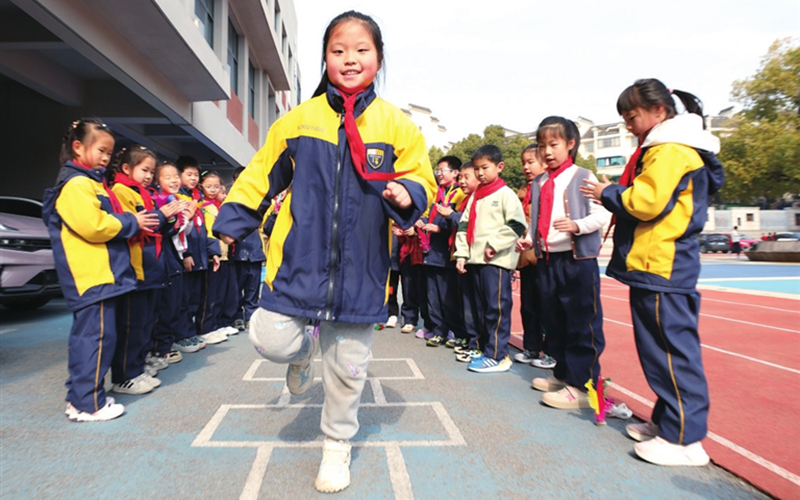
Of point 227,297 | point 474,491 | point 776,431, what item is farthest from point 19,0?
point 776,431

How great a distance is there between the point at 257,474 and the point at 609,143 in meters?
78.3

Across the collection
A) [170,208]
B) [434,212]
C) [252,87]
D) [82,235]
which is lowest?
[82,235]

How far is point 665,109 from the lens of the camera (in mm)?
2959

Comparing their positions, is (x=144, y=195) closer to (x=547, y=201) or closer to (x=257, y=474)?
(x=257, y=474)

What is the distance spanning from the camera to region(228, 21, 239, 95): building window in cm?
1605

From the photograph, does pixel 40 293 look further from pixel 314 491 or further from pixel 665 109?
pixel 665 109

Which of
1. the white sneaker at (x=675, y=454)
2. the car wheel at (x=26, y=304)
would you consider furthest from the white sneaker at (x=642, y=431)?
the car wheel at (x=26, y=304)

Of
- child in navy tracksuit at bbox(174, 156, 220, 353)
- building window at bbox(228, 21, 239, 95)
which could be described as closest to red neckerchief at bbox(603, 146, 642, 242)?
child in navy tracksuit at bbox(174, 156, 220, 353)

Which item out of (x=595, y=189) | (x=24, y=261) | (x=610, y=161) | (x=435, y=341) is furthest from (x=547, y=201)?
(x=610, y=161)

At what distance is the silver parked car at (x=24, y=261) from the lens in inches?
244

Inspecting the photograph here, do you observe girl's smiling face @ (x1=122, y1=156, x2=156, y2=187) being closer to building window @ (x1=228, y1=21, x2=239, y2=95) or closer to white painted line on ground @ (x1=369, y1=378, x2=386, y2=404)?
white painted line on ground @ (x1=369, y1=378, x2=386, y2=404)

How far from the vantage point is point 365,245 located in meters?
2.50

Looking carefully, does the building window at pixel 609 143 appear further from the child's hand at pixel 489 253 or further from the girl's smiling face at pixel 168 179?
the girl's smiling face at pixel 168 179

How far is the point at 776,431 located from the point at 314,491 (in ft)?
9.34
